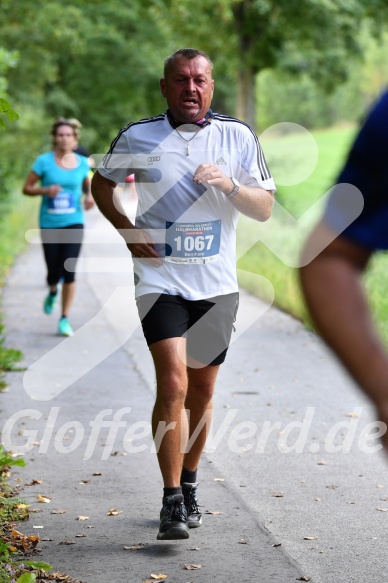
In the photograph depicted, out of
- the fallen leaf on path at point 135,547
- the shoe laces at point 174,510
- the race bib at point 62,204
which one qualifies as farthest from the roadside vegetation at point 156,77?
the race bib at point 62,204

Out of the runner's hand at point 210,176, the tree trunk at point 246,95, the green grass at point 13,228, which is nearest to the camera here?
the runner's hand at point 210,176

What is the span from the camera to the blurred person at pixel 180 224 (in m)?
5.16

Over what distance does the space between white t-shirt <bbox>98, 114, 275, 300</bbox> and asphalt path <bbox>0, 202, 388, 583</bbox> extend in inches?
46.7

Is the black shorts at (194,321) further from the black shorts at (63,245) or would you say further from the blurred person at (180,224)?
the black shorts at (63,245)

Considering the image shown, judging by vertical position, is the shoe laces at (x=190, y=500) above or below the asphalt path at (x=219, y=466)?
above

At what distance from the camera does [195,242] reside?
206 inches

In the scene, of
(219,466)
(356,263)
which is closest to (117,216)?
(219,466)

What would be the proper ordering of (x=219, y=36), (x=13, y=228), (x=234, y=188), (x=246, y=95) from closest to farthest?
(x=234, y=188)
(x=13, y=228)
(x=219, y=36)
(x=246, y=95)

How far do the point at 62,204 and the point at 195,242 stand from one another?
6.55 meters

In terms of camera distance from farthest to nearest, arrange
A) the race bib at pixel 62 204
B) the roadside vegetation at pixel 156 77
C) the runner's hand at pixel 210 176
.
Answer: the roadside vegetation at pixel 156 77
the race bib at pixel 62 204
the runner's hand at pixel 210 176

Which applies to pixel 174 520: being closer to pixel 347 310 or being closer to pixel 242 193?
pixel 242 193

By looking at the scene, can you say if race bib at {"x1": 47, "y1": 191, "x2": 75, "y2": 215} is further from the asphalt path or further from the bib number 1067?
the bib number 1067

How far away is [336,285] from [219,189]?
10.3 feet

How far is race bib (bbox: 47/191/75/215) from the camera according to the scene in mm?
11578
